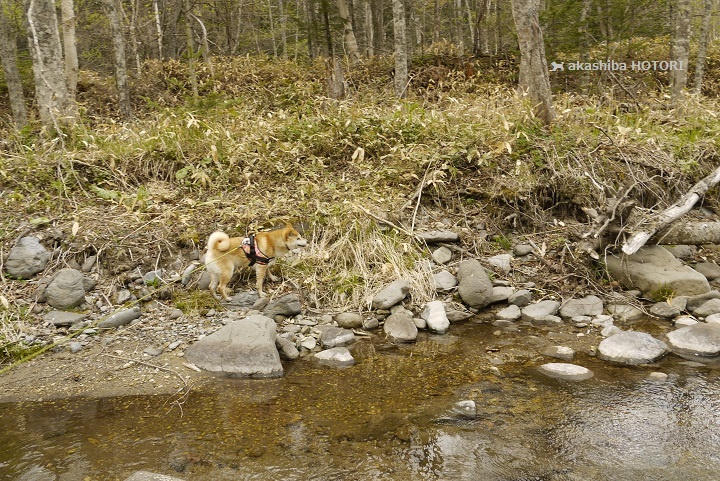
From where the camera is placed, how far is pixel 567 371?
4453mm

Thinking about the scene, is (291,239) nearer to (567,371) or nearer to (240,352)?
(240,352)

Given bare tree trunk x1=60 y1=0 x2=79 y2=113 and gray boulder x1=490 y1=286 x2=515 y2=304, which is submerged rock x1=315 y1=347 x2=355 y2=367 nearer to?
gray boulder x1=490 y1=286 x2=515 y2=304

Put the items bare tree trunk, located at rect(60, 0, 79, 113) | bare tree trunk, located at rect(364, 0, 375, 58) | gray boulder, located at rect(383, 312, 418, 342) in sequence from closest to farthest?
gray boulder, located at rect(383, 312, 418, 342) → bare tree trunk, located at rect(60, 0, 79, 113) → bare tree trunk, located at rect(364, 0, 375, 58)

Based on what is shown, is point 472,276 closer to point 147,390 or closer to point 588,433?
point 588,433

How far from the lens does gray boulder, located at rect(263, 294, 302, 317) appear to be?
558 cm

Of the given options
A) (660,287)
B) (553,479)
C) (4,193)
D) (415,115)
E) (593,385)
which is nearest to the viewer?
(553,479)

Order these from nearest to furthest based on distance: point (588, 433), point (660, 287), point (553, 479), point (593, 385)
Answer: point (553, 479) → point (588, 433) → point (593, 385) → point (660, 287)

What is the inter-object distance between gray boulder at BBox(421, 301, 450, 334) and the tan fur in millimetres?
1721

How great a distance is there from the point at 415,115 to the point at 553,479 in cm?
646

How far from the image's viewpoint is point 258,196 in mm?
7078

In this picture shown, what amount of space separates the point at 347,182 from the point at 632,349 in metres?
4.34

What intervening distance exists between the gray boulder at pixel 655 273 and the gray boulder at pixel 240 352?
4374mm

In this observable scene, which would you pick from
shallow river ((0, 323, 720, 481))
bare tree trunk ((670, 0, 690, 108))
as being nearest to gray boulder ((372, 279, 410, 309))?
shallow river ((0, 323, 720, 481))

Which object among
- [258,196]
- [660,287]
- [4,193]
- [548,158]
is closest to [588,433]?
[660,287]
